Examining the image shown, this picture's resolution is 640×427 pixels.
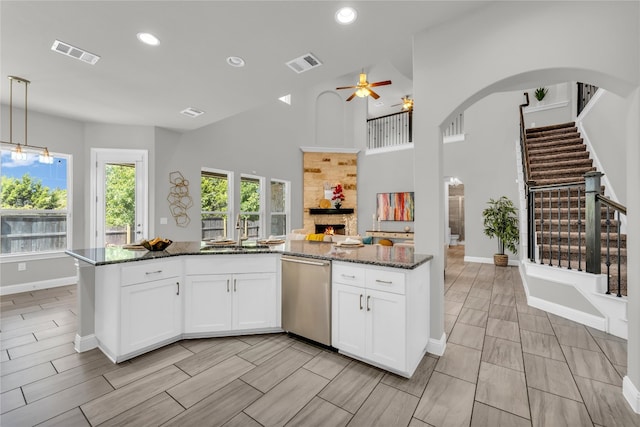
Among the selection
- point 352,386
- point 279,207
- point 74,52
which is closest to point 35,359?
point 352,386

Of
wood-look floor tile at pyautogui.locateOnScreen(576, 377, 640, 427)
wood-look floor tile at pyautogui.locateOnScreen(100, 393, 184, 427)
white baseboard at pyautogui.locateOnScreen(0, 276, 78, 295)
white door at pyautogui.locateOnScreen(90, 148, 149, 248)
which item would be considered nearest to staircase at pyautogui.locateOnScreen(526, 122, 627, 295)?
wood-look floor tile at pyautogui.locateOnScreen(576, 377, 640, 427)

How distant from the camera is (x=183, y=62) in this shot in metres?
3.08

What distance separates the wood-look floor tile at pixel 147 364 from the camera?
2133mm

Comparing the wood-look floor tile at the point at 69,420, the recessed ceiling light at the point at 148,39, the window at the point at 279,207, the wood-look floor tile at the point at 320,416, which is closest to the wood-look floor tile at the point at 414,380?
the wood-look floor tile at the point at 320,416

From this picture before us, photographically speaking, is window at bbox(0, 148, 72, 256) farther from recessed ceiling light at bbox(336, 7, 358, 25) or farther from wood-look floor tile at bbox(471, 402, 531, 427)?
wood-look floor tile at bbox(471, 402, 531, 427)

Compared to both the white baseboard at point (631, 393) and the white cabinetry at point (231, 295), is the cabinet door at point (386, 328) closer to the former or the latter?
the white cabinetry at point (231, 295)

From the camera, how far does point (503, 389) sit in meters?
2.00

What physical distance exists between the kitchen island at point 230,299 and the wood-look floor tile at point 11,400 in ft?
1.80

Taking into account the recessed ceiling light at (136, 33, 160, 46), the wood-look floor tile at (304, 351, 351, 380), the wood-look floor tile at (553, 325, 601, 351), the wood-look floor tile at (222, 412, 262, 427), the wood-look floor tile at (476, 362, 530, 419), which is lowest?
the wood-look floor tile at (222, 412, 262, 427)

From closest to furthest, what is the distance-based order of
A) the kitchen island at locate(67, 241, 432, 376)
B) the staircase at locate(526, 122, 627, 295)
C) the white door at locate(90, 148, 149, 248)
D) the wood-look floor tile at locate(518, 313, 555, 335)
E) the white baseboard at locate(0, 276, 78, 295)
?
the kitchen island at locate(67, 241, 432, 376) → the wood-look floor tile at locate(518, 313, 555, 335) → the staircase at locate(526, 122, 627, 295) → the white baseboard at locate(0, 276, 78, 295) → the white door at locate(90, 148, 149, 248)

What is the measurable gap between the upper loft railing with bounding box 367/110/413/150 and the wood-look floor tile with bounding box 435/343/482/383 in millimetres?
6961

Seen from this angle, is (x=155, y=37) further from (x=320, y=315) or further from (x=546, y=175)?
(x=546, y=175)

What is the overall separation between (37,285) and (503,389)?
6403mm

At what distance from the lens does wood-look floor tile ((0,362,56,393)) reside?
2.05 m
